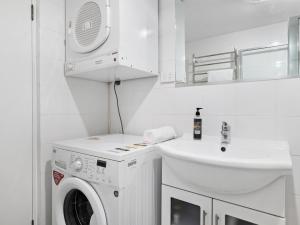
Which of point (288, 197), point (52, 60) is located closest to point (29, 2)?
point (52, 60)

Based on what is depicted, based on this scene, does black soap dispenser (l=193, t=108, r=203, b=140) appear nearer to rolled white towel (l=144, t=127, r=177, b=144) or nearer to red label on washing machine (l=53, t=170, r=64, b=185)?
rolled white towel (l=144, t=127, r=177, b=144)

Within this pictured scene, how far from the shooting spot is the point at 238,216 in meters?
0.88

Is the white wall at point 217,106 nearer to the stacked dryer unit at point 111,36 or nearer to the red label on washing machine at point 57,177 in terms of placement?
the stacked dryer unit at point 111,36

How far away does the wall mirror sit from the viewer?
3.80 feet

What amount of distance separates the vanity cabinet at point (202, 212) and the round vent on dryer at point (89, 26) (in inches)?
42.7

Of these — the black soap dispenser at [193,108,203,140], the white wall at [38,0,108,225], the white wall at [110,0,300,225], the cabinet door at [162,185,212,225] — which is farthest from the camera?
the white wall at [38,0,108,225]

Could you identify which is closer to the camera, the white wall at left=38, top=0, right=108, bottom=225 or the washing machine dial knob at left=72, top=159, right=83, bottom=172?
the washing machine dial knob at left=72, top=159, right=83, bottom=172

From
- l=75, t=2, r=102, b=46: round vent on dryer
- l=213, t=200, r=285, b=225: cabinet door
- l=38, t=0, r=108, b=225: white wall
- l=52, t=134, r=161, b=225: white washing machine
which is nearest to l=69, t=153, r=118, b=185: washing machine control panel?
l=52, t=134, r=161, b=225: white washing machine

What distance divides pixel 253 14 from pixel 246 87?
1.64 feet

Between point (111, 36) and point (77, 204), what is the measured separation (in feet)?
4.04

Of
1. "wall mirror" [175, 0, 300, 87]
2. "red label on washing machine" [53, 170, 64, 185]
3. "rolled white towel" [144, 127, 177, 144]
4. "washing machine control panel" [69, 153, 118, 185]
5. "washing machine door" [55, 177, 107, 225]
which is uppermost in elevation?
"wall mirror" [175, 0, 300, 87]

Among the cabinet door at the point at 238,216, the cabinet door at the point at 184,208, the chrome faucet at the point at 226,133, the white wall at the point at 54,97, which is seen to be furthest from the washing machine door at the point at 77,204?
the chrome faucet at the point at 226,133

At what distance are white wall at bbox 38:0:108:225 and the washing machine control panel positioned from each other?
16.7 inches

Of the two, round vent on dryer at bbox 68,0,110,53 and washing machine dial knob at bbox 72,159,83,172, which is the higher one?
round vent on dryer at bbox 68,0,110,53
